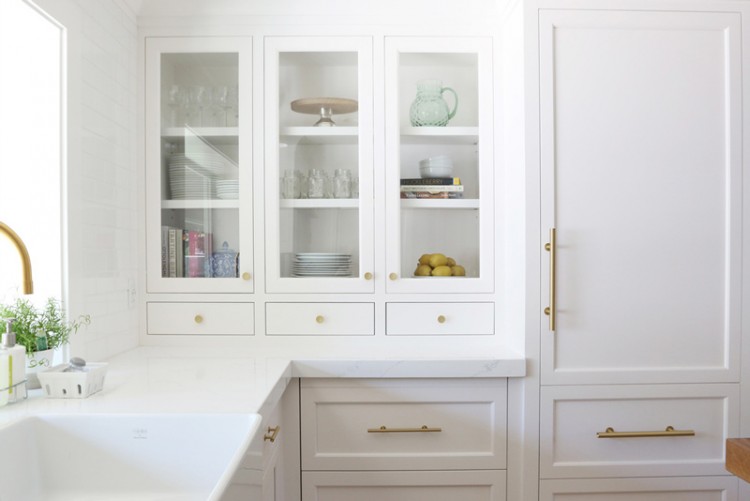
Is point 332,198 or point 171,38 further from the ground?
point 171,38

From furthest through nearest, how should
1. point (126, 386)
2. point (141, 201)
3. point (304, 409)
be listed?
1. point (141, 201)
2. point (304, 409)
3. point (126, 386)

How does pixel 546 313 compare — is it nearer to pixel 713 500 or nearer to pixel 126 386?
pixel 713 500

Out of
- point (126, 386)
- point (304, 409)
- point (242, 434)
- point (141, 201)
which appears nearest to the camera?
point (242, 434)

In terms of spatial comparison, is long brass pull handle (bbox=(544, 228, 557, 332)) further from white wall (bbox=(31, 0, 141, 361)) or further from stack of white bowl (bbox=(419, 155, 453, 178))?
white wall (bbox=(31, 0, 141, 361))

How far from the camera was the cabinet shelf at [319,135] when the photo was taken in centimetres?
201

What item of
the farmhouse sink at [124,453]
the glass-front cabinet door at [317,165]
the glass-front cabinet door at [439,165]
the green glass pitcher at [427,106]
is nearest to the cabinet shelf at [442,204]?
the glass-front cabinet door at [439,165]

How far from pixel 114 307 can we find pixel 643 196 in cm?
182

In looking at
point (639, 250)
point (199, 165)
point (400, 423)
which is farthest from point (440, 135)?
point (400, 423)

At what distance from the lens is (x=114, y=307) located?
1835 mm

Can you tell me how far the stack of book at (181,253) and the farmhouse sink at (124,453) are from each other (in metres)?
0.89

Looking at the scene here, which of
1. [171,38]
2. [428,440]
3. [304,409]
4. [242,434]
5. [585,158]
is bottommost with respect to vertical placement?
[428,440]

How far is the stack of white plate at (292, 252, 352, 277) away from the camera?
79.3 inches

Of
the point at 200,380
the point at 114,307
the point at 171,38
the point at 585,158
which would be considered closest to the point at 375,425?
the point at 200,380

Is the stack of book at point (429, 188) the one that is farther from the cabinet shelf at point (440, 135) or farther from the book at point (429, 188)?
the cabinet shelf at point (440, 135)
